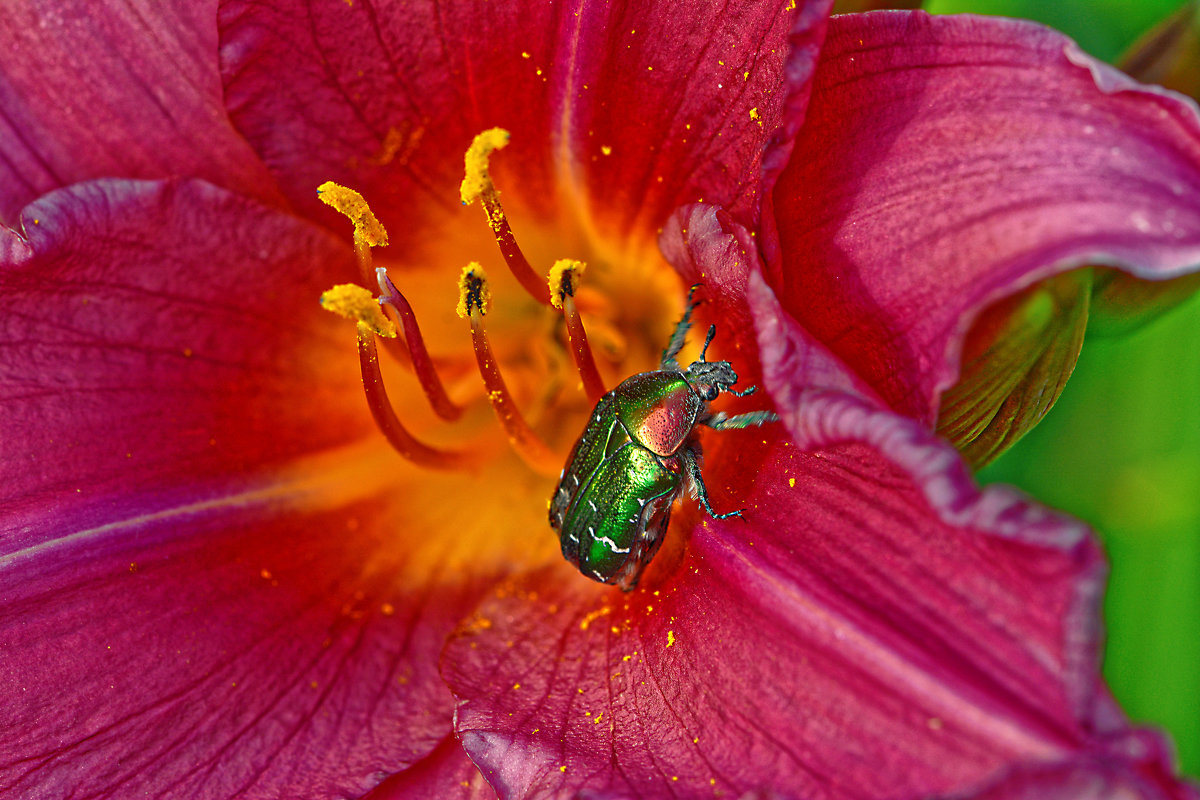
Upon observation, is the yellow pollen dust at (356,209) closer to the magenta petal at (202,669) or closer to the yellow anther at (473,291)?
the yellow anther at (473,291)

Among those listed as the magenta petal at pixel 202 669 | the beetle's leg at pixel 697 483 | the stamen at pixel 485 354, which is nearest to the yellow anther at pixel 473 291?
the stamen at pixel 485 354

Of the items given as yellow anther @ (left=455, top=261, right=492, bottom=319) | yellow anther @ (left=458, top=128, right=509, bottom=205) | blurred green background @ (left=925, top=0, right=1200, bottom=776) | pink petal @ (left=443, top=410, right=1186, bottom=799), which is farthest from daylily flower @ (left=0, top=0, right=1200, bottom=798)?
blurred green background @ (left=925, top=0, right=1200, bottom=776)

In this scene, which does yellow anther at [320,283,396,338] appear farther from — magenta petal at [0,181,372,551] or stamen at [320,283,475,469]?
magenta petal at [0,181,372,551]

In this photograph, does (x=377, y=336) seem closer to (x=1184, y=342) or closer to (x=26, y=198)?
(x=26, y=198)

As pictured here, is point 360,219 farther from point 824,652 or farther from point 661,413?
point 824,652

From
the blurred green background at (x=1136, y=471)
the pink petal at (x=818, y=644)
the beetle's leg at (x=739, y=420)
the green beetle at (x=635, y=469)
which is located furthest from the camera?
the blurred green background at (x=1136, y=471)

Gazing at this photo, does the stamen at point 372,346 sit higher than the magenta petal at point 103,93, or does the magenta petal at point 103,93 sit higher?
the magenta petal at point 103,93

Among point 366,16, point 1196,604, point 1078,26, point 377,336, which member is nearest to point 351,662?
point 377,336
